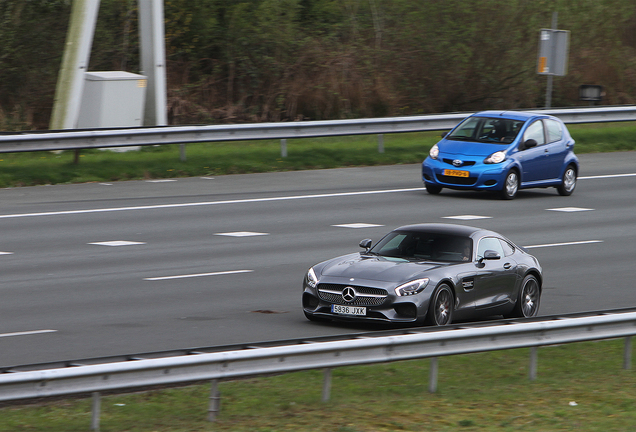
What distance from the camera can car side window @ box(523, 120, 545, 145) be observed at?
74.5ft

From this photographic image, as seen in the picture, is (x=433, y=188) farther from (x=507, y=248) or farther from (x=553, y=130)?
(x=507, y=248)

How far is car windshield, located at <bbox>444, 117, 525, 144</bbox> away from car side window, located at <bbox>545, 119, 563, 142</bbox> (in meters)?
0.80

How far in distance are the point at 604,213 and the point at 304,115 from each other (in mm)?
12550

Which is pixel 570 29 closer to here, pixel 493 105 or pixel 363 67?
pixel 493 105

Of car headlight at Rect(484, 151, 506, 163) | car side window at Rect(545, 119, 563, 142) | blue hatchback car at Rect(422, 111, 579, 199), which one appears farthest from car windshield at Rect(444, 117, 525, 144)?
car side window at Rect(545, 119, 563, 142)

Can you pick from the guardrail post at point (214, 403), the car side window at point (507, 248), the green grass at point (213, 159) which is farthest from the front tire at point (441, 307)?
the green grass at point (213, 159)

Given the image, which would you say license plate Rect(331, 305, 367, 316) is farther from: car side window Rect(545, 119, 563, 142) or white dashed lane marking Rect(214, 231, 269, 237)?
car side window Rect(545, 119, 563, 142)

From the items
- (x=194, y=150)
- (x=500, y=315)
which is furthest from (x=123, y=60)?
(x=500, y=315)

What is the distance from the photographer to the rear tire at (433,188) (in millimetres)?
22250

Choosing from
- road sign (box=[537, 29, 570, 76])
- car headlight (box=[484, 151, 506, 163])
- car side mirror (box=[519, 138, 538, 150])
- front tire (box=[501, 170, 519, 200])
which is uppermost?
road sign (box=[537, 29, 570, 76])

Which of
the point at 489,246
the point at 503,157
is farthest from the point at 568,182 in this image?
the point at 489,246

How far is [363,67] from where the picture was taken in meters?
32.8

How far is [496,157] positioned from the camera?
21953mm

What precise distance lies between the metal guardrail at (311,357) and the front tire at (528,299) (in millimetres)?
2270
